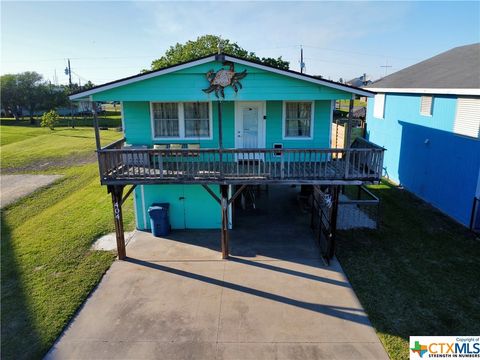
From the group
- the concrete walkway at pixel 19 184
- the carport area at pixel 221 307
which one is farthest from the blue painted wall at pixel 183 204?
the concrete walkway at pixel 19 184

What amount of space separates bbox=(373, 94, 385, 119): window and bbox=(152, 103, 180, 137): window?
13748 millimetres

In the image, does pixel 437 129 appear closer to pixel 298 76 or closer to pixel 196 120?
pixel 298 76

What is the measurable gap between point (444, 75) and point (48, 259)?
17357 millimetres

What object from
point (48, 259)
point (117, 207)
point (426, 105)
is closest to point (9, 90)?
point (48, 259)

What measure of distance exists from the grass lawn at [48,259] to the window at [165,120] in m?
3.89

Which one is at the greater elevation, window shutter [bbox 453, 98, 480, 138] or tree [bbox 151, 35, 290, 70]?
tree [bbox 151, 35, 290, 70]

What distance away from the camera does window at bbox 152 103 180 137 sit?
39.7 feet

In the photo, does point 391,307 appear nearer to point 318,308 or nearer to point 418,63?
point 318,308

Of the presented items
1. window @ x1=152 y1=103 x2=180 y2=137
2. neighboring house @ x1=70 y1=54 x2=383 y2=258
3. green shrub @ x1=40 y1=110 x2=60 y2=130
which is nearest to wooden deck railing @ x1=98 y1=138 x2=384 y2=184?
neighboring house @ x1=70 y1=54 x2=383 y2=258

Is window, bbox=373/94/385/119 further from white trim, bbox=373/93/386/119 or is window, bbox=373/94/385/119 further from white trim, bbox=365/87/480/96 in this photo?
white trim, bbox=365/87/480/96

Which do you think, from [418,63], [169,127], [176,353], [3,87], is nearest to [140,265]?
[176,353]

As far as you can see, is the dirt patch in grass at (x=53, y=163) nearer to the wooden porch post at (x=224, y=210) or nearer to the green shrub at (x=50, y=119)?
the wooden porch post at (x=224, y=210)

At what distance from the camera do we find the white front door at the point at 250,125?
11984 mm

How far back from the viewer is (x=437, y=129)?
14812 millimetres
